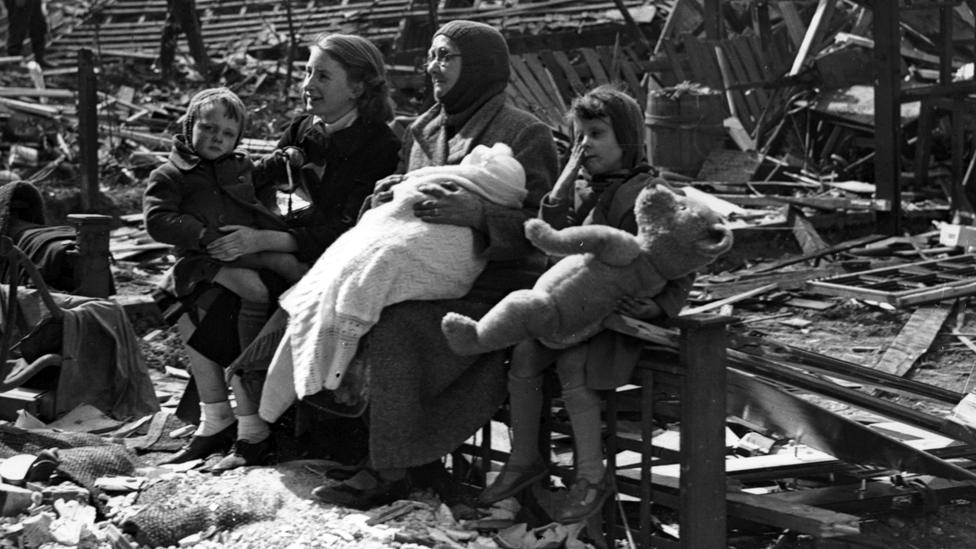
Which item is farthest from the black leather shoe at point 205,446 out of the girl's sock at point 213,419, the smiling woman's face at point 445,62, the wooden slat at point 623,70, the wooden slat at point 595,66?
the wooden slat at point 595,66

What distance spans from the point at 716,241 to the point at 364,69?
214 centimetres

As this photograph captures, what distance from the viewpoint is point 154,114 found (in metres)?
18.8

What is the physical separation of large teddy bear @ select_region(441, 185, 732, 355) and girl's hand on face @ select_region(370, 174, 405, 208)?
99 centimetres

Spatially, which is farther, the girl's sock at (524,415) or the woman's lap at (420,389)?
the woman's lap at (420,389)

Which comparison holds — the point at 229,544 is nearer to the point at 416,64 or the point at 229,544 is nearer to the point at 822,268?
the point at 822,268

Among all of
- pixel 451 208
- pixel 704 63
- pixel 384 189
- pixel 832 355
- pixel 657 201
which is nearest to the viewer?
pixel 657 201

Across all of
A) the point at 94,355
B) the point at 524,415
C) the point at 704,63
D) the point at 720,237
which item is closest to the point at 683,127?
the point at 704,63

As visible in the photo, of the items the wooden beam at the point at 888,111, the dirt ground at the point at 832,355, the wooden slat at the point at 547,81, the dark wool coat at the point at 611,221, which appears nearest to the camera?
the dark wool coat at the point at 611,221

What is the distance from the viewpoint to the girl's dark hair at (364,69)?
224 inches

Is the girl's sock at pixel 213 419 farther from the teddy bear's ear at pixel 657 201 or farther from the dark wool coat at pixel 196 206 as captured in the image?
the teddy bear's ear at pixel 657 201

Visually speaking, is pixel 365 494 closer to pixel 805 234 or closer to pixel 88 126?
pixel 805 234

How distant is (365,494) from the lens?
4941 mm

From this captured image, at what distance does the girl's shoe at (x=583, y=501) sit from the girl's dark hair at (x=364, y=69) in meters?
2.15

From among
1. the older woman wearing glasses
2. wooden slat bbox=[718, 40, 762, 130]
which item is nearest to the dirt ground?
the older woman wearing glasses
